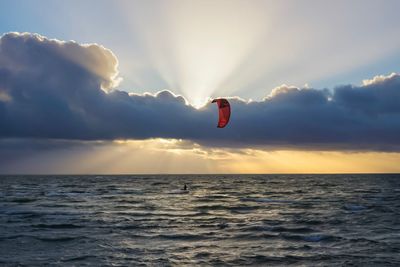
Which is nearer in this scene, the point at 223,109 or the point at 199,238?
the point at 199,238

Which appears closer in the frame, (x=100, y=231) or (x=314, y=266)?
(x=314, y=266)

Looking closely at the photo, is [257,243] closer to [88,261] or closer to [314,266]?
[314,266]

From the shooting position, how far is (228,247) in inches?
923

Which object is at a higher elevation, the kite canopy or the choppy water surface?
the kite canopy

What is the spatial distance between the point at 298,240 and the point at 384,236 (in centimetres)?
568

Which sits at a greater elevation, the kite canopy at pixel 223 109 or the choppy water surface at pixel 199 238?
the kite canopy at pixel 223 109

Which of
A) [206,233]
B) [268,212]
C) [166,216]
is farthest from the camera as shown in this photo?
[268,212]

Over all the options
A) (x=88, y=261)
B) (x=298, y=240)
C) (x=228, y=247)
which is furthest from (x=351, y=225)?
(x=88, y=261)

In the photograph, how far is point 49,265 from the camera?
19031mm

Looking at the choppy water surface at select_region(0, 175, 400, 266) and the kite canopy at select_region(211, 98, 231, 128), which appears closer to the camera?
the choppy water surface at select_region(0, 175, 400, 266)

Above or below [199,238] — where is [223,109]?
above

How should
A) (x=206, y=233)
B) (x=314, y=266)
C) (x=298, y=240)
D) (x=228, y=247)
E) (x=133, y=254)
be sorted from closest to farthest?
(x=314, y=266)
(x=133, y=254)
(x=228, y=247)
(x=298, y=240)
(x=206, y=233)

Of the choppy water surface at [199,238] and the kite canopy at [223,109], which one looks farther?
the kite canopy at [223,109]

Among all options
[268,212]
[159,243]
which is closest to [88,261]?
[159,243]
